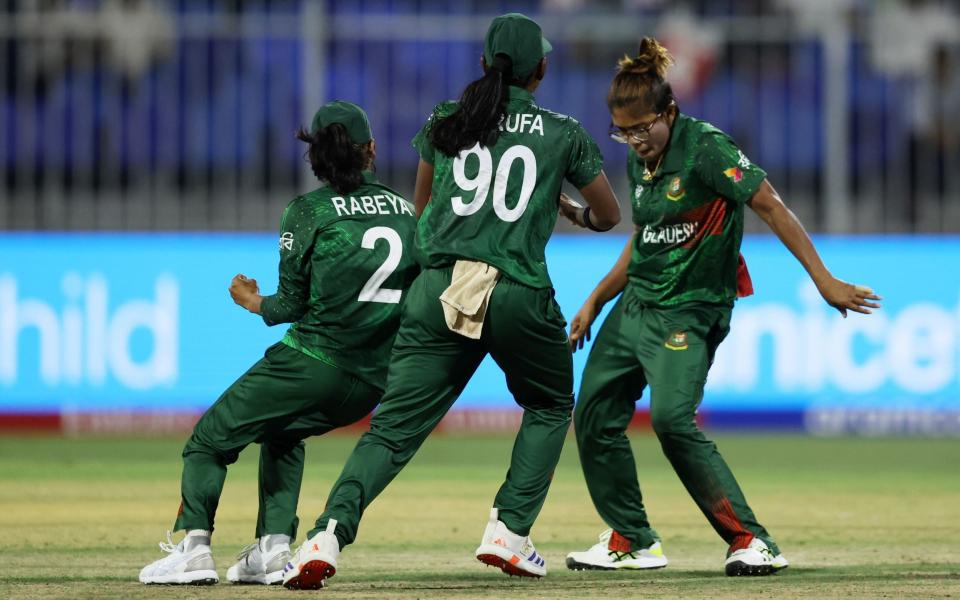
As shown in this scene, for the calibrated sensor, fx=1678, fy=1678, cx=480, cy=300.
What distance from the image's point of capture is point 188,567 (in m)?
6.64

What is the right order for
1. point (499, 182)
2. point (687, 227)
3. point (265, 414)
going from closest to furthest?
1. point (499, 182)
2. point (265, 414)
3. point (687, 227)

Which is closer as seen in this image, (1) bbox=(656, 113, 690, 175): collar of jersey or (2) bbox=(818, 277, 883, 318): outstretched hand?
(2) bbox=(818, 277, 883, 318): outstretched hand

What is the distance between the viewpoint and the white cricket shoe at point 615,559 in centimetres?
734

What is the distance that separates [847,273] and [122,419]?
6276 mm

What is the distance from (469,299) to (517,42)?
40.1 inches

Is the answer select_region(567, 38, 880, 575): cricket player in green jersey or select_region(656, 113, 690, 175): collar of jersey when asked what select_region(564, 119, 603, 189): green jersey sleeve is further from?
select_region(656, 113, 690, 175): collar of jersey

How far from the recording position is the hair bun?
7.09 meters

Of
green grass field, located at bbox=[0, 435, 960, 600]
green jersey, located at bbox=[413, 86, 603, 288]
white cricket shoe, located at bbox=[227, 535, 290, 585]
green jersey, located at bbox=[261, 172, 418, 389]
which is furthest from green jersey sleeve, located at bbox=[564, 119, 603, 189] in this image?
white cricket shoe, located at bbox=[227, 535, 290, 585]

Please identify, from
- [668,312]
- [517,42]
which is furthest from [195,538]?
[517,42]

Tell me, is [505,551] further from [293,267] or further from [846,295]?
[846,295]

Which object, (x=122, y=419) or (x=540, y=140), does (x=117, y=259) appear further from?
(x=540, y=140)

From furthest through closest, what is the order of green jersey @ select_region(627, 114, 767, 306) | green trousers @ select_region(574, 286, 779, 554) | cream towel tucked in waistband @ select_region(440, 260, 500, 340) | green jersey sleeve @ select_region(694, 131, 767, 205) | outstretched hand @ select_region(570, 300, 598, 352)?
outstretched hand @ select_region(570, 300, 598, 352)
green jersey @ select_region(627, 114, 767, 306)
green trousers @ select_region(574, 286, 779, 554)
green jersey sleeve @ select_region(694, 131, 767, 205)
cream towel tucked in waistband @ select_region(440, 260, 500, 340)

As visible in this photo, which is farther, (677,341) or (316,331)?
(677,341)

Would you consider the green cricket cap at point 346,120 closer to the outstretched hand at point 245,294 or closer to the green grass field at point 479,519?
the outstretched hand at point 245,294
